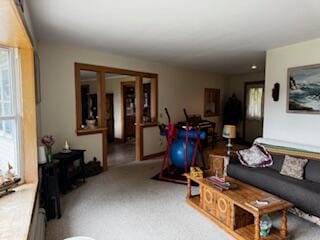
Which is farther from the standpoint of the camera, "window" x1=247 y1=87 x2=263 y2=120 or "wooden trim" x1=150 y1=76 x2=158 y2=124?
"window" x1=247 y1=87 x2=263 y2=120

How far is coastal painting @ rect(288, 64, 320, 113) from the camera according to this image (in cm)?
369

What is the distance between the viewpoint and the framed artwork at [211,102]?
7656 mm

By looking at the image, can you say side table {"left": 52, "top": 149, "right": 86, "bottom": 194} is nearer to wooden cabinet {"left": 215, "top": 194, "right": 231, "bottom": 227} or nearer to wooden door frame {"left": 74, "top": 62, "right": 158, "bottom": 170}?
wooden door frame {"left": 74, "top": 62, "right": 158, "bottom": 170}

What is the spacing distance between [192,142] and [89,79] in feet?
17.5

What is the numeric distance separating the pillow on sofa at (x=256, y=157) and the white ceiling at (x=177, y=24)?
5.98 feet

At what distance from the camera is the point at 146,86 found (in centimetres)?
706

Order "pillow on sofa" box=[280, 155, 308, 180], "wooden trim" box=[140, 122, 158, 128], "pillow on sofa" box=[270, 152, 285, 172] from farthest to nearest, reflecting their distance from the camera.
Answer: "wooden trim" box=[140, 122, 158, 128], "pillow on sofa" box=[270, 152, 285, 172], "pillow on sofa" box=[280, 155, 308, 180]

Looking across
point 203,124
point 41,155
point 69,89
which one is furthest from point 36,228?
point 203,124

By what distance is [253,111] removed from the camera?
7770 millimetres

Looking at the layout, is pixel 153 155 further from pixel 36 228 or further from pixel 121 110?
pixel 36 228

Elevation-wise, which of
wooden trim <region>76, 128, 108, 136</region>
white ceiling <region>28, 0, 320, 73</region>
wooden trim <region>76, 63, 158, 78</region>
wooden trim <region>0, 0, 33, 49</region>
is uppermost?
white ceiling <region>28, 0, 320, 73</region>

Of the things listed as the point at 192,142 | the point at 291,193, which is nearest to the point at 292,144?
the point at 291,193

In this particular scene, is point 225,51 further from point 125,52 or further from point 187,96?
point 187,96

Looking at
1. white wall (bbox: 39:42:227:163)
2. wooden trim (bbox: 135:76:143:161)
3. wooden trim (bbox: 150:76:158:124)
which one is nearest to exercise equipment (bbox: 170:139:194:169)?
wooden trim (bbox: 135:76:143:161)
